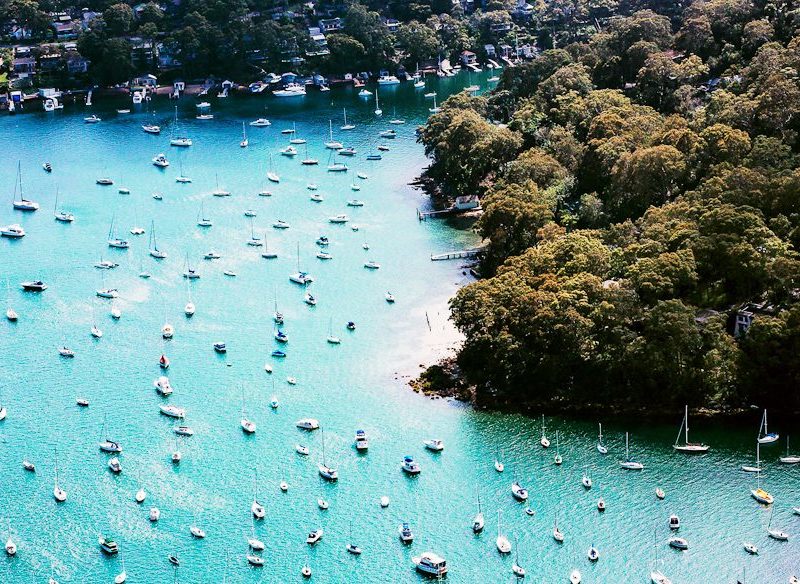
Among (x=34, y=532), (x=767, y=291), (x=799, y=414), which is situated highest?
(x=767, y=291)

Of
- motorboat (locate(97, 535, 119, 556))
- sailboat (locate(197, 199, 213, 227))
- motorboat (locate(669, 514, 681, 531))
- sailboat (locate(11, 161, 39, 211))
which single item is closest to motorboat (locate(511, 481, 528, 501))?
motorboat (locate(669, 514, 681, 531))

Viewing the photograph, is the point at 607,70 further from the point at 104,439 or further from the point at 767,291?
the point at 104,439

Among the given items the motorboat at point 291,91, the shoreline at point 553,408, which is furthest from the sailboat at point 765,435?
the motorboat at point 291,91

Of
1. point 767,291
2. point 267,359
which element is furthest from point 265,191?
point 767,291

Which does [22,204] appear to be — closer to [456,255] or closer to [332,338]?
[456,255]

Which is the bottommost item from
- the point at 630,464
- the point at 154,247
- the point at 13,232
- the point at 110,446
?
the point at 110,446

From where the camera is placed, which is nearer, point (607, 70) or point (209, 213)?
point (209, 213)

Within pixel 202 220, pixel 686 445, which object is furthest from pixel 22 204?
pixel 686 445
